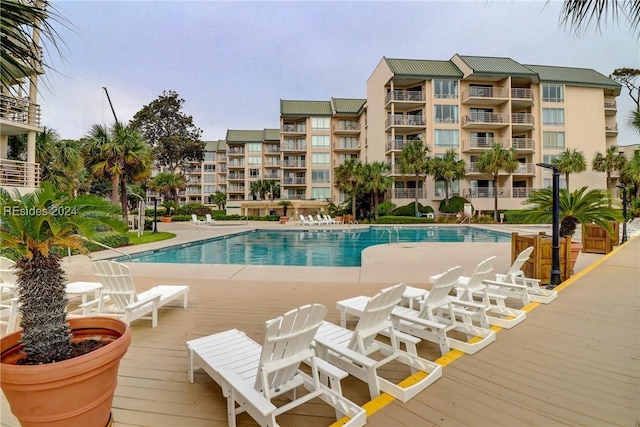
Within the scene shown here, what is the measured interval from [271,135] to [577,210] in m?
45.8

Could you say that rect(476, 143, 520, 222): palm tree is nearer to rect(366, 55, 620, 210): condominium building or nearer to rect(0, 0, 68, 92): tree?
rect(366, 55, 620, 210): condominium building

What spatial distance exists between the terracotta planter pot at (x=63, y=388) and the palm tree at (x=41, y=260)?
244 millimetres

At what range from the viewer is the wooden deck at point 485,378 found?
2518mm

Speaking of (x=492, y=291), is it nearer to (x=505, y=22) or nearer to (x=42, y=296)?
(x=505, y=22)

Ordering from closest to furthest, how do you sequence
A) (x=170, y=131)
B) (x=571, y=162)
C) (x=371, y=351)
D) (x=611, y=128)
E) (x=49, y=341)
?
(x=49, y=341) → (x=371, y=351) → (x=571, y=162) → (x=611, y=128) → (x=170, y=131)

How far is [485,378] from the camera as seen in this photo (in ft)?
9.96

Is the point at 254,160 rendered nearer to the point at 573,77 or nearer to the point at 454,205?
the point at 454,205

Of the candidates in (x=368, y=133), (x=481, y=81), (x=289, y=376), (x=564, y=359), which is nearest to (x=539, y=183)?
(x=481, y=81)

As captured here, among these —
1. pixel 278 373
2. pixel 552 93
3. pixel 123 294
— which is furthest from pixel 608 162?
pixel 123 294

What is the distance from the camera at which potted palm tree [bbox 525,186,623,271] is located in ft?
25.3

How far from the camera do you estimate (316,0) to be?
9.08 metres

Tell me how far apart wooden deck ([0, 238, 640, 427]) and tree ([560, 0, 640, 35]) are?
3.00m

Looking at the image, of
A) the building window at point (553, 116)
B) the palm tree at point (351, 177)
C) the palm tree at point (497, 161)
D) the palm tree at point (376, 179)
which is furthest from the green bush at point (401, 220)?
the building window at point (553, 116)

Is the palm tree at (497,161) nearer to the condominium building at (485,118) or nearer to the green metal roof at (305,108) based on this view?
the condominium building at (485,118)
